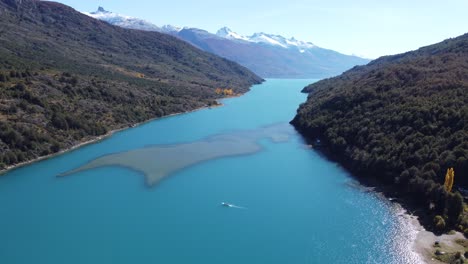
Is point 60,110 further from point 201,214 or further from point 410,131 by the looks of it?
point 410,131

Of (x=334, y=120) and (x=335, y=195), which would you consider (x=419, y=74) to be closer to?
(x=334, y=120)

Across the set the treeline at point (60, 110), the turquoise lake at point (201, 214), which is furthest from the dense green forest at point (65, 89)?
the turquoise lake at point (201, 214)

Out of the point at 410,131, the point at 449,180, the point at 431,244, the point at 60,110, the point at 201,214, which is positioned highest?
the point at 410,131

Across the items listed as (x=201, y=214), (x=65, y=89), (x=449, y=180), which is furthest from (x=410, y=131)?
(x=65, y=89)

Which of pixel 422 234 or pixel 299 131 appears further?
pixel 299 131

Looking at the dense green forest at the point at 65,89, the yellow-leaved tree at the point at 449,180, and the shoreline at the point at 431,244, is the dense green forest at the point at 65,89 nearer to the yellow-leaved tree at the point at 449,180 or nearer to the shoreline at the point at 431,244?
the shoreline at the point at 431,244

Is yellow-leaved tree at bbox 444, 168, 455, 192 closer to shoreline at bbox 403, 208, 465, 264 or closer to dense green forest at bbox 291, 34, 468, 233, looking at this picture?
dense green forest at bbox 291, 34, 468, 233

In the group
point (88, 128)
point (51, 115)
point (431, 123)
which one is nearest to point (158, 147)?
point (88, 128)

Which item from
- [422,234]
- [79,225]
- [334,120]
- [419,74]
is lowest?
[79,225]
